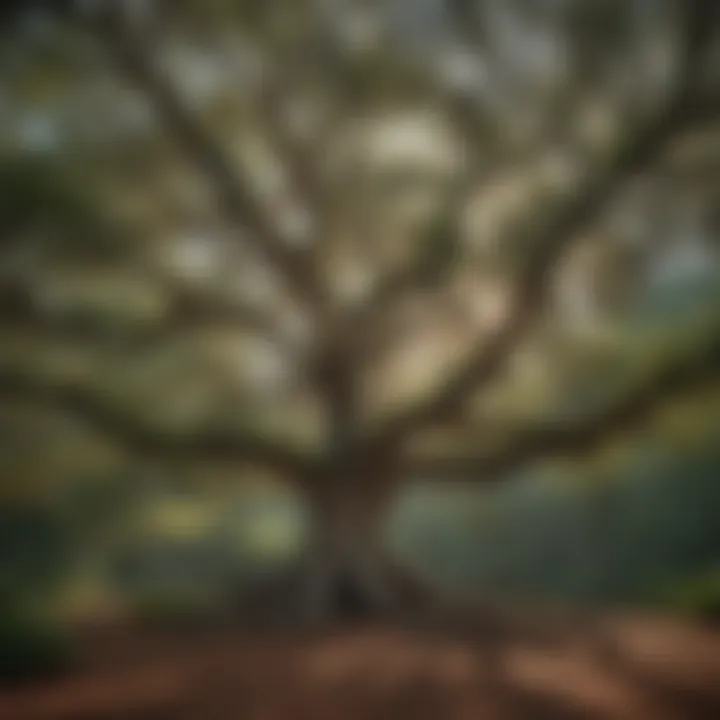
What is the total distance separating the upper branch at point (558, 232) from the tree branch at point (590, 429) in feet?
0.24

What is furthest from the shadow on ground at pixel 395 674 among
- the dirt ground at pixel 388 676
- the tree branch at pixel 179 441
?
the tree branch at pixel 179 441

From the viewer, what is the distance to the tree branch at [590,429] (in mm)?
1496

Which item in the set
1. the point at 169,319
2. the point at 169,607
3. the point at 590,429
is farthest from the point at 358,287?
the point at 169,607

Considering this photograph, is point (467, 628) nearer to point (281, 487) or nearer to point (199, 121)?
point (281, 487)

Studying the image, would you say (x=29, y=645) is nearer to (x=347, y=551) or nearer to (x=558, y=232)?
(x=347, y=551)

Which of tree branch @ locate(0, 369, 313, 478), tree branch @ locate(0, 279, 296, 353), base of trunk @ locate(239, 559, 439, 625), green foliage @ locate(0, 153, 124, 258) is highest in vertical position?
green foliage @ locate(0, 153, 124, 258)

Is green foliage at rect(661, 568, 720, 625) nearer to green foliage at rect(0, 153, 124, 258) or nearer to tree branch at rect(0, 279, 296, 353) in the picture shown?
tree branch at rect(0, 279, 296, 353)

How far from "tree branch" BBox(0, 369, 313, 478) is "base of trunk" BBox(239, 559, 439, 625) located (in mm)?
137

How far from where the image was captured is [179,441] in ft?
5.05

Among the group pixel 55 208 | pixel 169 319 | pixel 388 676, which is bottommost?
pixel 388 676

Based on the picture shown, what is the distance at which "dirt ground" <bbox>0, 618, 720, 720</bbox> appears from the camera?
1377 mm

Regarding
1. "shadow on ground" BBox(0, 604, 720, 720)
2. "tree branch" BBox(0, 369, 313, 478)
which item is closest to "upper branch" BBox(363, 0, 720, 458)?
"tree branch" BBox(0, 369, 313, 478)

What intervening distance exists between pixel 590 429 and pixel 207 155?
63 centimetres

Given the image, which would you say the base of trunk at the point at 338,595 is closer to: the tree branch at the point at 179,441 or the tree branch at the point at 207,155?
the tree branch at the point at 179,441
